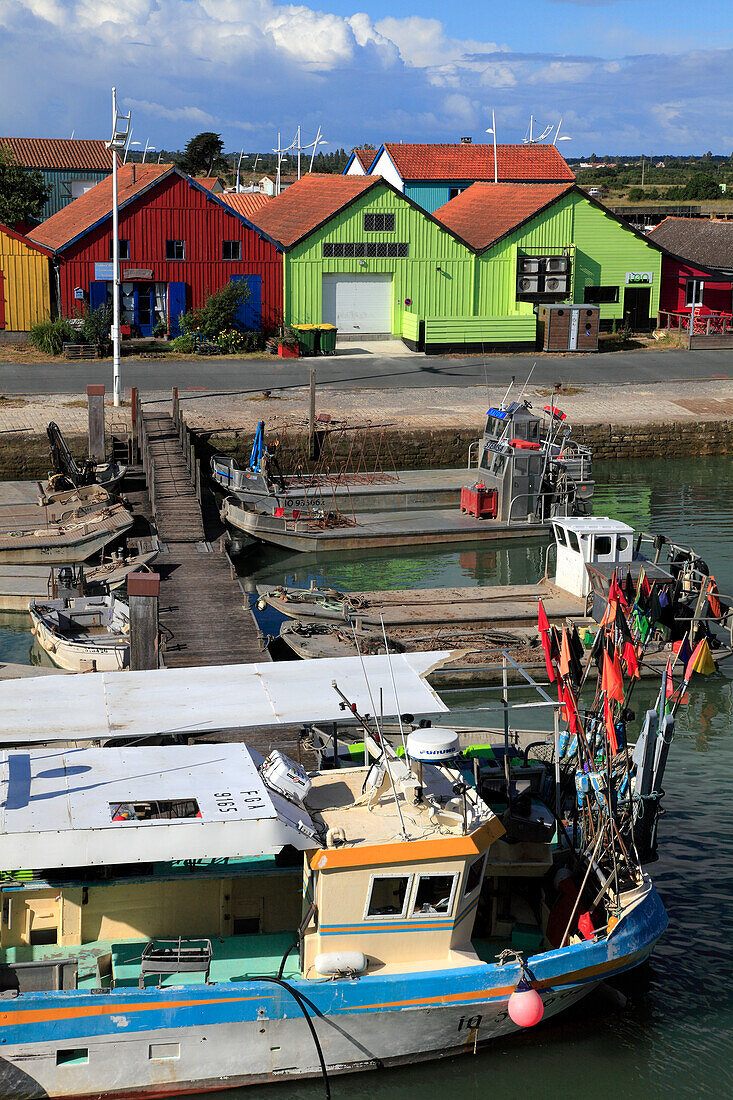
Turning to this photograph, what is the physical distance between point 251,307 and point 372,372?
6.46 metres

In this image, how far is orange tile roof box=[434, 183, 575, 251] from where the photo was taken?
51.4m

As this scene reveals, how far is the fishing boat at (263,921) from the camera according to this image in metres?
12.6

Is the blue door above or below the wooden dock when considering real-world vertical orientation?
above

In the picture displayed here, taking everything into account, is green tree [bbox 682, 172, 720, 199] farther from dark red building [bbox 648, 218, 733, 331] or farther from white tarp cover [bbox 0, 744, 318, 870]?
white tarp cover [bbox 0, 744, 318, 870]

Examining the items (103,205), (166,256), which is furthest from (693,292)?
(103,205)

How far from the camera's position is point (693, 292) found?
55469 mm

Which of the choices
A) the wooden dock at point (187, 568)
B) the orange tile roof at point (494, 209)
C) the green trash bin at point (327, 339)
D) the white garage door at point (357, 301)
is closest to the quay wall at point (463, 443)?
the wooden dock at point (187, 568)

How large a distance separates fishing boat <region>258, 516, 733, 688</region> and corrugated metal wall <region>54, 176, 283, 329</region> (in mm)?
26261

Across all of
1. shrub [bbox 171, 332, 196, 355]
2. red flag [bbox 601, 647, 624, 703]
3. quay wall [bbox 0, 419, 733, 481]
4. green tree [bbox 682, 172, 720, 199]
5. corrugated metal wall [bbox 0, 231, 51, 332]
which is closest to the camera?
red flag [bbox 601, 647, 624, 703]

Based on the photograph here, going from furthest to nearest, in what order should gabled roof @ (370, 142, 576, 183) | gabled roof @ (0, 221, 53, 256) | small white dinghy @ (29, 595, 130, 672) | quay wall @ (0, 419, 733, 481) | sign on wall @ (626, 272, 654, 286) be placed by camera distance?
gabled roof @ (370, 142, 576, 183)
sign on wall @ (626, 272, 654, 286)
gabled roof @ (0, 221, 53, 256)
quay wall @ (0, 419, 733, 481)
small white dinghy @ (29, 595, 130, 672)

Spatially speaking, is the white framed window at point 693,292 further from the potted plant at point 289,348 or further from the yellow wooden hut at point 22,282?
the yellow wooden hut at point 22,282

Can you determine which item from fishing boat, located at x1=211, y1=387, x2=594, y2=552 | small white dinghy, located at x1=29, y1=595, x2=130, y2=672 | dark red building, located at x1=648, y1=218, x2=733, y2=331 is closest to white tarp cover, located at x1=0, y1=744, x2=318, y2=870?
small white dinghy, located at x1=29, y1=595, x2=130, y2=672

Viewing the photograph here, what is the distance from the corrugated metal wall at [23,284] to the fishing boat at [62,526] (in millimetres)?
18451

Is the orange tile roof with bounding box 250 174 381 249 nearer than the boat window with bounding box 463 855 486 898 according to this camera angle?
No
